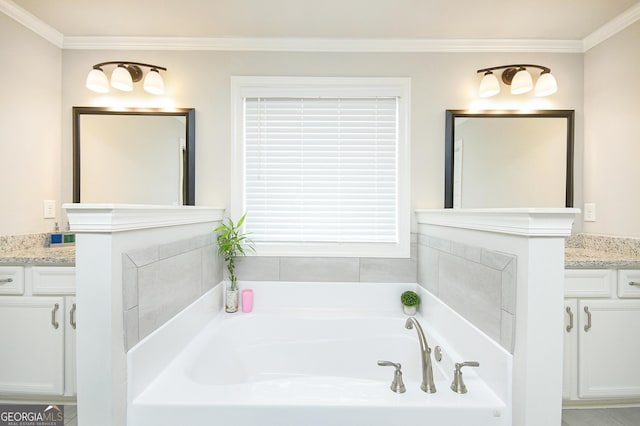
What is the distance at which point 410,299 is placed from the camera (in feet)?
7.52

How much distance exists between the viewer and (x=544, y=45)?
7.84 ft

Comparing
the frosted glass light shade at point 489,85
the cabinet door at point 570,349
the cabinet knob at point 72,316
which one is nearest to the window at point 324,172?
the frosted glass light shade at point 489,85

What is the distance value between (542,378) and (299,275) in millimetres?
1602

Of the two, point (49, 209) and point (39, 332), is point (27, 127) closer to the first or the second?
point (49, 209)

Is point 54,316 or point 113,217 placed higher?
point 113,217

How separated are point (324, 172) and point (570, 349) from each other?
1875mm

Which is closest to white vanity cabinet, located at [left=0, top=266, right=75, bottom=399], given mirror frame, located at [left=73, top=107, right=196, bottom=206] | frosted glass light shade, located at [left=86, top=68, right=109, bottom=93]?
mirror frame, located at [left=73, top=107, right=196, bottom=206]

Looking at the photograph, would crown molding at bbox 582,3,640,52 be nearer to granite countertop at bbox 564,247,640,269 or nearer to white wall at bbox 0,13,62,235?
granite countertop at bbox 564,247,640,269

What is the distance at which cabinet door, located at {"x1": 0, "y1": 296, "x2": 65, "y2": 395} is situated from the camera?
1860mm

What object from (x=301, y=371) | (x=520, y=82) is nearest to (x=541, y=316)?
(x=301, y=371)

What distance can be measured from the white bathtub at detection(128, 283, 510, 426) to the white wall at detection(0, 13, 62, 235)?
1.39 metres

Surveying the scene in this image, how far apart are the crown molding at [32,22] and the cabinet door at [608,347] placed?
3865 millimetres

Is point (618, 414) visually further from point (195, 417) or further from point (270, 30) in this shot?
point (270, 30)

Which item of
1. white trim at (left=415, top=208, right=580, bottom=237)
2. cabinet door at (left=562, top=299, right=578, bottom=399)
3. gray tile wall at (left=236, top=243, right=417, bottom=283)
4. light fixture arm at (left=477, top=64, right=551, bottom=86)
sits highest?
light fixture arm at (left=477, top=64, right=551, bottom=86)
